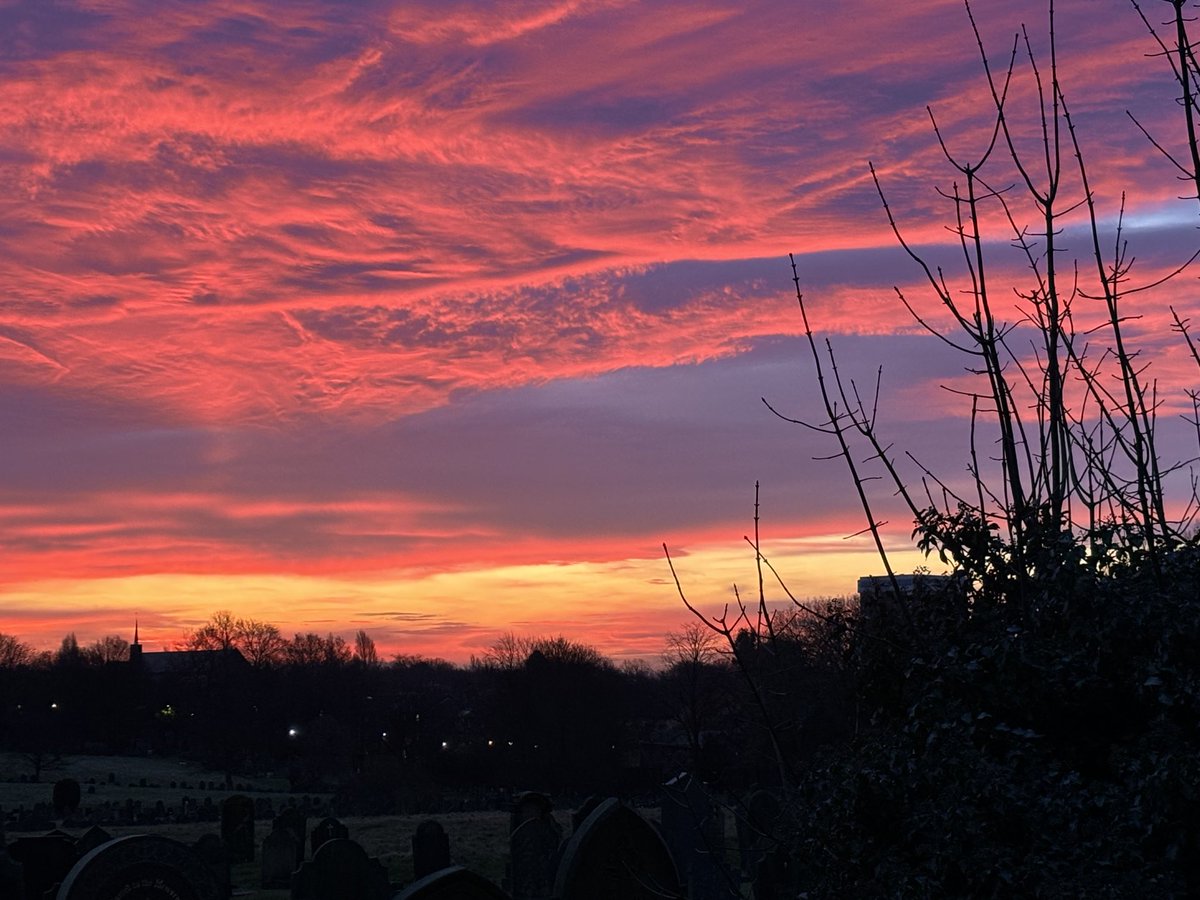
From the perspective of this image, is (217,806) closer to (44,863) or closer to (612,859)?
(44,863)

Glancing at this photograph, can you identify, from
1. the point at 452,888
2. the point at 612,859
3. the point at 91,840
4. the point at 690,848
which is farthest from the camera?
the point at 91,840

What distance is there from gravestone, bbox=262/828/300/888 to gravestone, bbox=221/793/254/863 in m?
5.21

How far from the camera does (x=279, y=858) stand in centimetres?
2847

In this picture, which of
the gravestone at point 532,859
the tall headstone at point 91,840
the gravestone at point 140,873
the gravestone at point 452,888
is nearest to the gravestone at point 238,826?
the tall headstone at point 91,840

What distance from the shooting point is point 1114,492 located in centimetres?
684

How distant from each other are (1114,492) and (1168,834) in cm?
210

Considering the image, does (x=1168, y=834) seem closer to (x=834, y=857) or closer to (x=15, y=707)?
(x=834, y=857)

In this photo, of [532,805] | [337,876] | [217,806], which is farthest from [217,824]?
[337,876]

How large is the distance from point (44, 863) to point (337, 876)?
21.2 feet

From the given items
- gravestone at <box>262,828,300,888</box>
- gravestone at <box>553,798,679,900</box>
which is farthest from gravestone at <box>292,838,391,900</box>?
gravestone at <box>262,828,300,888</box>

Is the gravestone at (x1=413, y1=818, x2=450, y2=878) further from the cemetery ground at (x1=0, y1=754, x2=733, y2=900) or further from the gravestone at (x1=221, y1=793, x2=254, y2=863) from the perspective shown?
the gravestone at (x1=221, y1=793, x2=254, y2=863)

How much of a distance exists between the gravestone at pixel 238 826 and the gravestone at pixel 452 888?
2655 cm

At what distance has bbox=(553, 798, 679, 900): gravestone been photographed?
11.5 meters

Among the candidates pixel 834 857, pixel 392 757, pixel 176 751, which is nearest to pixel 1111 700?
pixel 834 857
